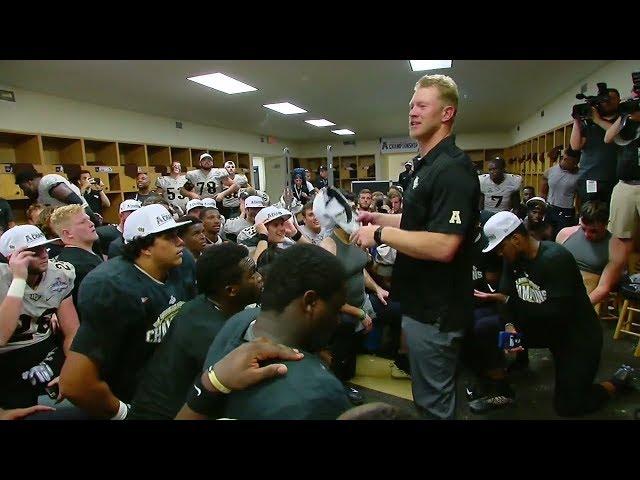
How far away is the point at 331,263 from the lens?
92cm

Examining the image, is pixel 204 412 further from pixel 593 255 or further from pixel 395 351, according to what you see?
pixel 593 255

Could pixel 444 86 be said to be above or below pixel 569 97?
below

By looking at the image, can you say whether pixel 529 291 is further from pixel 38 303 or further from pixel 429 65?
pixel 429 65

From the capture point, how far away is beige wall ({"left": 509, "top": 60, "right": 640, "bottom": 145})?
14.1 feet

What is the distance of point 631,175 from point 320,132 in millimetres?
8865

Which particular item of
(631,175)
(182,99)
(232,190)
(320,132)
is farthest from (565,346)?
(320,132)

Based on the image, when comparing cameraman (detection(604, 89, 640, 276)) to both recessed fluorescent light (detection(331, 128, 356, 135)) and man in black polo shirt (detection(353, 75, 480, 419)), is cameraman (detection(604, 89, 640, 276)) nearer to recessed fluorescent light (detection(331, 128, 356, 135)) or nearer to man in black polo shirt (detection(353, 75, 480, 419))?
man in black polo shirt (detection(353, 75, 480, 419))

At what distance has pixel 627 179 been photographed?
115 inches

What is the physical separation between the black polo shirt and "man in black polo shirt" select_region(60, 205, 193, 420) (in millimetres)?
948

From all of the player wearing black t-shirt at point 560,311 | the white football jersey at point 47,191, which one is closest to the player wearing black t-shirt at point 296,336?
the player wearing black t-shirt at point 560,311

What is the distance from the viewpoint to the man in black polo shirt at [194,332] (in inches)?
53.2

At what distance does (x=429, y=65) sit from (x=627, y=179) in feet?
8.78

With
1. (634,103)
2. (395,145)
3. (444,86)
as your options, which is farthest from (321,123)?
(444,86)

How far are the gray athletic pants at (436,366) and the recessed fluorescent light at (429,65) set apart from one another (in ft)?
13.2
